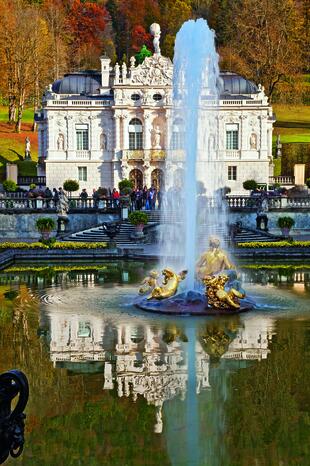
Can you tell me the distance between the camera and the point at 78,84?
225 feet

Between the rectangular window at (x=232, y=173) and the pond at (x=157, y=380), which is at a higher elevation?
the rectangular window at (x=232, y=173)

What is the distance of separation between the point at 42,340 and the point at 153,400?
215 inches

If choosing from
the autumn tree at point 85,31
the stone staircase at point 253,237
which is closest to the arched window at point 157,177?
the stone staircase at point 253,237

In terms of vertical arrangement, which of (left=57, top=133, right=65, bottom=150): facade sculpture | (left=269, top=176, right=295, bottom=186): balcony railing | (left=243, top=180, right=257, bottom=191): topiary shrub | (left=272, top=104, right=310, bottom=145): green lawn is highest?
(left=272, top=104, right=310, bottom=145): green lawn

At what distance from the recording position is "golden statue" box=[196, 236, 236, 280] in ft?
78.1

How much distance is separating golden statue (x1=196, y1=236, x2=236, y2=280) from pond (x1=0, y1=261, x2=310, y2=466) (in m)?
1.56

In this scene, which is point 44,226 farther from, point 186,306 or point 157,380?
point 157,380

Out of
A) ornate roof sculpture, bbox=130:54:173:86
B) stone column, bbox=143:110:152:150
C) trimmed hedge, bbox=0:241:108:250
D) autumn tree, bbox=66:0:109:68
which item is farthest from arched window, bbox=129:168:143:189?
autumn tree, bbox=66:0:109:68

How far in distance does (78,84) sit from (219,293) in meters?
48.1

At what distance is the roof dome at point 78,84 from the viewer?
67.9 m

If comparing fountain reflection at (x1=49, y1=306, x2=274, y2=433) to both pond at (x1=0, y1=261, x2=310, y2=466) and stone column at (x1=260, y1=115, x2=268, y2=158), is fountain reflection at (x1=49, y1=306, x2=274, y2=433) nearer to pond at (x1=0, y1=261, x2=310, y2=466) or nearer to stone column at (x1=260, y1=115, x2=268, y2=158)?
pond at (x1=0, y1=261, x2=310, y2=466)

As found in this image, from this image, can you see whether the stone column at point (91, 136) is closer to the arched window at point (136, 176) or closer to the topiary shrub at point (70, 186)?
the arched window at point (136, 176)

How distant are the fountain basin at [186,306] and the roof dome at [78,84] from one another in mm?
45684

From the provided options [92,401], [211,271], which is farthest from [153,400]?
[211,271]
